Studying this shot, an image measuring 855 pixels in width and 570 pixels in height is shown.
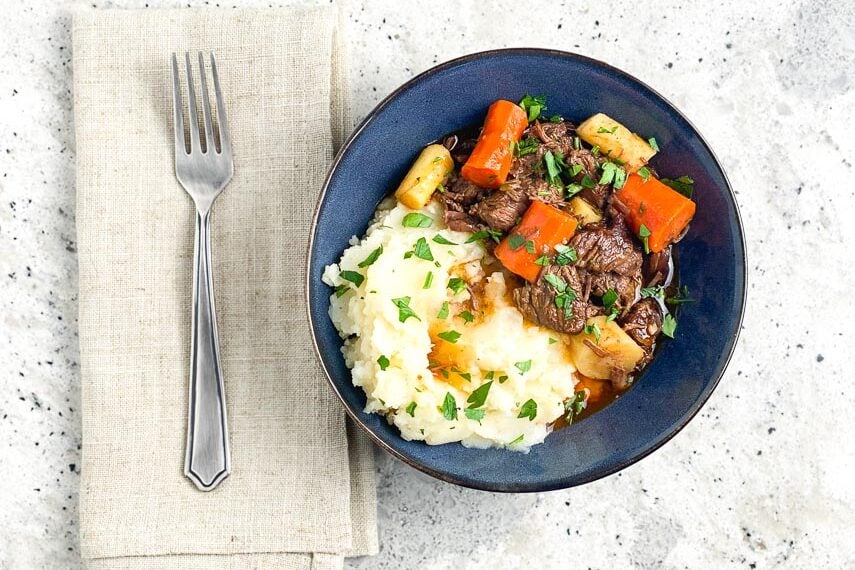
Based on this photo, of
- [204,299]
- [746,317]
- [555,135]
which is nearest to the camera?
[555,135]

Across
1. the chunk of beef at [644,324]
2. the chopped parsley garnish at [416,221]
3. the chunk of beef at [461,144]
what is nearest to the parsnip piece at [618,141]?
the chunk of beef at [461,144]

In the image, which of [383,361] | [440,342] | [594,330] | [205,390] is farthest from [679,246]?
[205,390]

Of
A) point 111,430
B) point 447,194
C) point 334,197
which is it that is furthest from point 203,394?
point 447,194

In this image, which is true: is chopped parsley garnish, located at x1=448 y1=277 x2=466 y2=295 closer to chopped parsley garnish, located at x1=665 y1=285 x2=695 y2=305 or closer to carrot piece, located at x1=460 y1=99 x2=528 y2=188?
carrot piece, located at x1=460 y1=99 x2=528 y2=188

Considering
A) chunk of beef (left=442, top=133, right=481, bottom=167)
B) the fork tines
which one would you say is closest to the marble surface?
the fork tines

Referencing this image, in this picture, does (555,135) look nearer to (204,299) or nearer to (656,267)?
(656,267)

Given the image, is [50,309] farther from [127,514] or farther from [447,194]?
[447,194]
